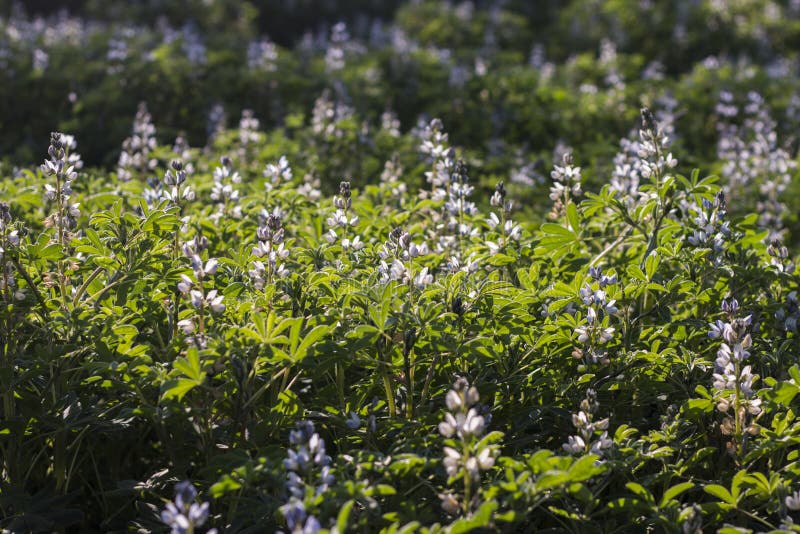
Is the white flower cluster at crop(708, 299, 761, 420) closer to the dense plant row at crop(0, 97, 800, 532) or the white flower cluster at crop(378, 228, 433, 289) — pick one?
the dense plant row at crop(0, 97, 800, 532)

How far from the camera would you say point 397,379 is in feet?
10.0

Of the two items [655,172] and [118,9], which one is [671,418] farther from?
[118,9]

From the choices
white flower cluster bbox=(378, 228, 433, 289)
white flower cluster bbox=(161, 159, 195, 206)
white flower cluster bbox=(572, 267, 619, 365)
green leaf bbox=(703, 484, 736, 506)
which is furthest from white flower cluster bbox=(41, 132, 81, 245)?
green leaf bbox=(703, 484, 736, 506)

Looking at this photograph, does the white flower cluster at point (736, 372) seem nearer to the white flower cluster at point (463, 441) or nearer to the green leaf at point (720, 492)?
the green leaf at point (720, 492)

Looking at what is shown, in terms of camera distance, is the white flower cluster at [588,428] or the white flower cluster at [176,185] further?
the white flower cluster at [176,185]

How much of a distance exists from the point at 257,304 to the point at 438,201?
1.53 meters

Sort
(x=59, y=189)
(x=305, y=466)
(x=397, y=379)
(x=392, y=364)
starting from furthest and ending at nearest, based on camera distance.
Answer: (x=59, y=189)
(x=397, y=379)
(x=392, y=364)
(x=305, y=466)

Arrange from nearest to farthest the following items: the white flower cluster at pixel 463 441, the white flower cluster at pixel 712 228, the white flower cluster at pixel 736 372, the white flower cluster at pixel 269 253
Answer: the white flower cluster at pixel 463 441, the white flower cluster at pixel 736 372, the white flower cluster at pixel 269 253, the white flower cluster at pixel 712 228

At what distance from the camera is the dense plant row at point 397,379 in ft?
8.25

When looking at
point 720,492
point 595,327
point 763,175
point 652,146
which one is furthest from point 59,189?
point 763,175

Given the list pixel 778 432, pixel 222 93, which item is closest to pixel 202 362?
pixel 778 432

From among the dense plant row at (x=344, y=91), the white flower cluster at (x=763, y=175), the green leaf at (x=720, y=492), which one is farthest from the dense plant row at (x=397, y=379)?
the dense plant row at (x=344, y=91)

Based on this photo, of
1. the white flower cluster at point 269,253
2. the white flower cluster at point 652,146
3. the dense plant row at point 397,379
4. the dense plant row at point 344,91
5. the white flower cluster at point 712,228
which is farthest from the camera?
the dense plant row at point 344,91

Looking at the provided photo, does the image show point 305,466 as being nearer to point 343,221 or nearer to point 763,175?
point 343,221
